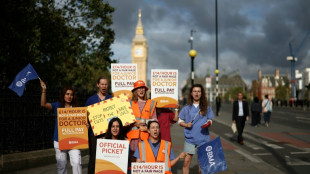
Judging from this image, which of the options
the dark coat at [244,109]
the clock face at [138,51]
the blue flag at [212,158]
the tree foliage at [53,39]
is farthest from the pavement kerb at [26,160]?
the clock face at [138,51]

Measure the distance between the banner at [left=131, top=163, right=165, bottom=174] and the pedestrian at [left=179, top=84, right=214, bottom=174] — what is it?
100 cm

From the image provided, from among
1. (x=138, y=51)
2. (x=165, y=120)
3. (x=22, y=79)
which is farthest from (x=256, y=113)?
(x=138, y=51)

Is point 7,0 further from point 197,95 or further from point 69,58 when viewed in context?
point 197,95

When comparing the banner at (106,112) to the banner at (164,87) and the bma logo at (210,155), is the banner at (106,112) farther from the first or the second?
the bma logo at (210,155)

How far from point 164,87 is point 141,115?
1049 millimetres

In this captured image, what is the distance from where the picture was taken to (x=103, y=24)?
14.3 m

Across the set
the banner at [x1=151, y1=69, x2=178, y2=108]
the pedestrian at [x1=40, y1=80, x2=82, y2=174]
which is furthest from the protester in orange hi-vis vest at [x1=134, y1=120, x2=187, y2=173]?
the banner at [x1=151, y1=69, x2=178, y2=108]

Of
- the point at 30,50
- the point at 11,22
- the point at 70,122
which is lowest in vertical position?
the point at 70,122

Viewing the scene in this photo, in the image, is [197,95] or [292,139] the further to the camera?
[292,139]

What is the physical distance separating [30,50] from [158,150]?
658 cm

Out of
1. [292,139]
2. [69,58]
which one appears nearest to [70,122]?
[69,58]

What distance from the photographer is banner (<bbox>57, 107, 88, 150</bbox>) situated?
5156mm

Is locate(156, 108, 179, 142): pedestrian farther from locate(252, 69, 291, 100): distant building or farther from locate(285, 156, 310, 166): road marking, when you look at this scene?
locate(252, 69, 291, 100): distant building

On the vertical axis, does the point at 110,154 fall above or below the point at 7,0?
below
